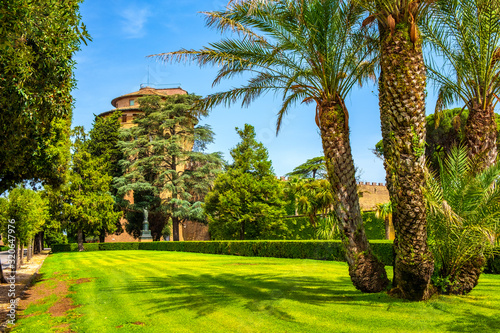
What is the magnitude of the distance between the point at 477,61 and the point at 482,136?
1.56 m

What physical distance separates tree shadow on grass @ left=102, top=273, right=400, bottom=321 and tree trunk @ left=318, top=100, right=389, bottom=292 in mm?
408

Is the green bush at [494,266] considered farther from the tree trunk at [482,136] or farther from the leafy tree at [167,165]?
the leafy tree at [167,165]

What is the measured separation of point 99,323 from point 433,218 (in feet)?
20.4

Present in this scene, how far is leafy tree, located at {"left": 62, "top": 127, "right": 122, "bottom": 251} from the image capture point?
114 feet

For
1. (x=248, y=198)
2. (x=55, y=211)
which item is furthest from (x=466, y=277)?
(x=55, y=211)

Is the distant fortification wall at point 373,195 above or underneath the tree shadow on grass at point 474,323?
above

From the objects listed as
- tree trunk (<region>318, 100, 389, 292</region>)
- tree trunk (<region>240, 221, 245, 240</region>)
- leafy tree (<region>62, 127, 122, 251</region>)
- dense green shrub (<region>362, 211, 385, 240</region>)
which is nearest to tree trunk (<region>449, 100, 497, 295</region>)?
tree trunk (<region>318, 100, 389, 292</region>)

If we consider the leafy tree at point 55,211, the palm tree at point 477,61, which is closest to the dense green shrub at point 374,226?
the palm tree at point 477,61

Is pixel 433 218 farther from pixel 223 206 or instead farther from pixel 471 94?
pixel 223 206

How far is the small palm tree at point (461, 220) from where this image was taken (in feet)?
23.0

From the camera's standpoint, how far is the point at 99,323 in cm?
662

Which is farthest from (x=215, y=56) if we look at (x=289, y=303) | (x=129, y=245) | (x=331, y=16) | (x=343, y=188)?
(x=129, y=245)

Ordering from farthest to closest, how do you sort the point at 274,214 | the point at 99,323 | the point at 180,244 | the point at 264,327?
the point at 180,244 < the point at 274,214 < the point at 99,323 < the point at 264,327

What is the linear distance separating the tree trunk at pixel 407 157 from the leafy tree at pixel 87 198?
3203 cm
